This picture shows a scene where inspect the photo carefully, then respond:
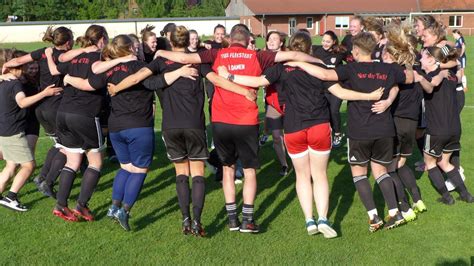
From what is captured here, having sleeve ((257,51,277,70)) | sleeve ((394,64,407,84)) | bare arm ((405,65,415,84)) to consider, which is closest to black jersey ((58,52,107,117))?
sleeve ((257,51,277,70))

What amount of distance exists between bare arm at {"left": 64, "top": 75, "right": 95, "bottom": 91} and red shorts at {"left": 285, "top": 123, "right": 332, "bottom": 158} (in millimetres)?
2190

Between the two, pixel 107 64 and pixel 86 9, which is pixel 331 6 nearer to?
pixel 86 9

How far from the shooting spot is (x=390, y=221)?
19.3ft

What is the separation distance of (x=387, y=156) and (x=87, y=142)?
3.32 metres

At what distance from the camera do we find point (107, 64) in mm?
5684

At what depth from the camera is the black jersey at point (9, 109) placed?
21.6ft

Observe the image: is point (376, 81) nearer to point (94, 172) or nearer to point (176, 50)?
point (176, 50)

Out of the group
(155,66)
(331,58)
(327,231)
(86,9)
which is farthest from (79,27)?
(327,231)

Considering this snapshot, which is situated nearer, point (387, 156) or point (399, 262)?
point (399, 262)

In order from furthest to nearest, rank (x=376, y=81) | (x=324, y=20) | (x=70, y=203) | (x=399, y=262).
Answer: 1. (x=324, y=20)
2. (x=70, y=203)
3. (x=376, y=81)
4. (x=399, y=262)

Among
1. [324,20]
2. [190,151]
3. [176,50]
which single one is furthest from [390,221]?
[324,20]

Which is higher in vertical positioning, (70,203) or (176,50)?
(176,50)

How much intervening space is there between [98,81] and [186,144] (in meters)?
1.14

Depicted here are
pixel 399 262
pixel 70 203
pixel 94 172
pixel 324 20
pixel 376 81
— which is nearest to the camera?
pixel 399 262
